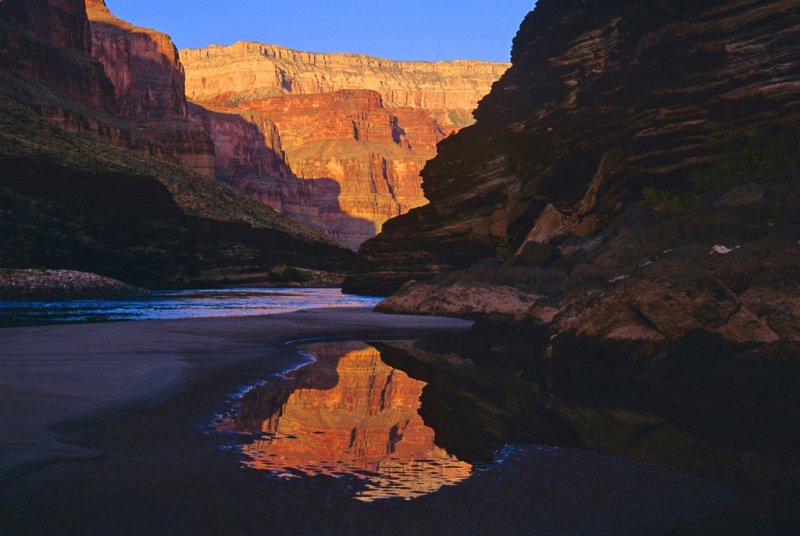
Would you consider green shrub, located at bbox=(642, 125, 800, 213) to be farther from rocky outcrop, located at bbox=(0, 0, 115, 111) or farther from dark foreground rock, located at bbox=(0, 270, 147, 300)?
rocky outcrop, located at bbox=(0, 0, 115, 111)

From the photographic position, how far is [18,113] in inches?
3127

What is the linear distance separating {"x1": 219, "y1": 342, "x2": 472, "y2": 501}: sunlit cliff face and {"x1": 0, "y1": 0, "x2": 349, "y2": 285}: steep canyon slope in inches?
2222

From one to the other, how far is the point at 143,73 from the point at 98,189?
405 ft

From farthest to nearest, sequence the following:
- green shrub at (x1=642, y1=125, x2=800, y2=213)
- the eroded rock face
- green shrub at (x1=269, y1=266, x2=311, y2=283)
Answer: green shrub at (x1=269, y1=266, x2=311, y2=283), the eroded rock face, green shrub at (x1=642, y1=125, x2=800, y2=213)

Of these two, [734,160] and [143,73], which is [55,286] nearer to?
[734,160]

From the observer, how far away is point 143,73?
186 meters

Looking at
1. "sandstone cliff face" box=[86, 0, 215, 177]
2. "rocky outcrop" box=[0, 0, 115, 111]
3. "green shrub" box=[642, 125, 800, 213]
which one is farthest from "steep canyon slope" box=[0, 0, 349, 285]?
"green shrub" box=[642, 125, 800, 213]

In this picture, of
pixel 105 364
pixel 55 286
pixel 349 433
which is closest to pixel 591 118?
pixel 105 364

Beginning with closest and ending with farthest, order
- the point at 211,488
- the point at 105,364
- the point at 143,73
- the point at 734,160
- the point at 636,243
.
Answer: the point at 211,488
the point at 105,364
the point at 636,243
the point at 734,160
the point at 143,73

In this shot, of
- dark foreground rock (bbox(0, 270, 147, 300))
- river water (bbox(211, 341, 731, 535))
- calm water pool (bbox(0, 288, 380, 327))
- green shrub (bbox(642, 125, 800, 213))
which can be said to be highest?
green shrub (bbox(642, 125, 800, 213))

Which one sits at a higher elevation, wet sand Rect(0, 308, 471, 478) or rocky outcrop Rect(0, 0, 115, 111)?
rocky outcrop Rect(0, 0, 115, 111)

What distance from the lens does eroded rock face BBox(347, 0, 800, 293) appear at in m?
31.3

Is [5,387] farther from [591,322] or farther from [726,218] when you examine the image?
[726,218]

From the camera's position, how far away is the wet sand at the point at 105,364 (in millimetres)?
6078
